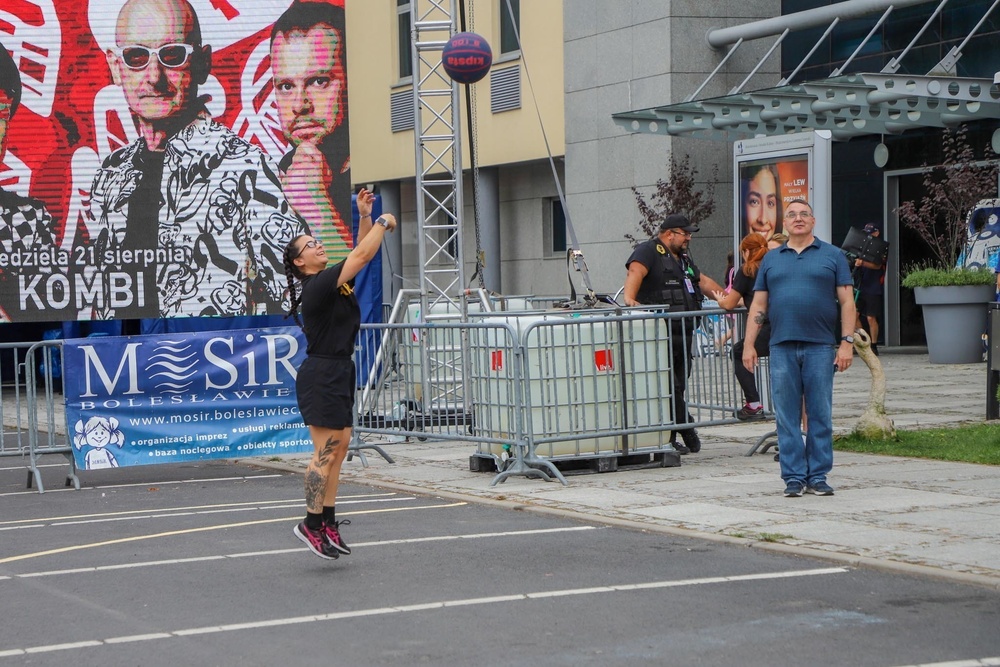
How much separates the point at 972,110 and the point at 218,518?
1420 cm

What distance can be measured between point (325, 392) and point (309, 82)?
Result: 32.4 ft

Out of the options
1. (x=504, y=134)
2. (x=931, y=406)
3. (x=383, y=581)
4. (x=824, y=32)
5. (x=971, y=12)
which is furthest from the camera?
(x=504, y=134)

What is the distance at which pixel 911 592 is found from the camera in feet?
22.3

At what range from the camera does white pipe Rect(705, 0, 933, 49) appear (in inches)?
895

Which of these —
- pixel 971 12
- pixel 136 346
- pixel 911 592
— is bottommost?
pixel 911 592

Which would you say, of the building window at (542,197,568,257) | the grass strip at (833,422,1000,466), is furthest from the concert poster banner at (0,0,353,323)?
the building window at (542,197,568,257)

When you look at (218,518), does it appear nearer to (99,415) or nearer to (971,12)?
(99,415)

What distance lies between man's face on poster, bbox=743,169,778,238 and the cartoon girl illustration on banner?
12.8 m

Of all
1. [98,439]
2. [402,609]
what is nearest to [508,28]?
[98,439]

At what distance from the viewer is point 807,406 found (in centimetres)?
→ 977

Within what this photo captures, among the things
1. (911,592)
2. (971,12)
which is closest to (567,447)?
(911,592)

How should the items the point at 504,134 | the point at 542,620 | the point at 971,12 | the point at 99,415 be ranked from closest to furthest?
the point at 542,620 → the point at 99,415 → the point at 971,12 → the point at 504,134

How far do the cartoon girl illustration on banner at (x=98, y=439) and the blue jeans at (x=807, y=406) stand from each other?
5484mm

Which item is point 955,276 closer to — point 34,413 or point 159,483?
point 159,483
